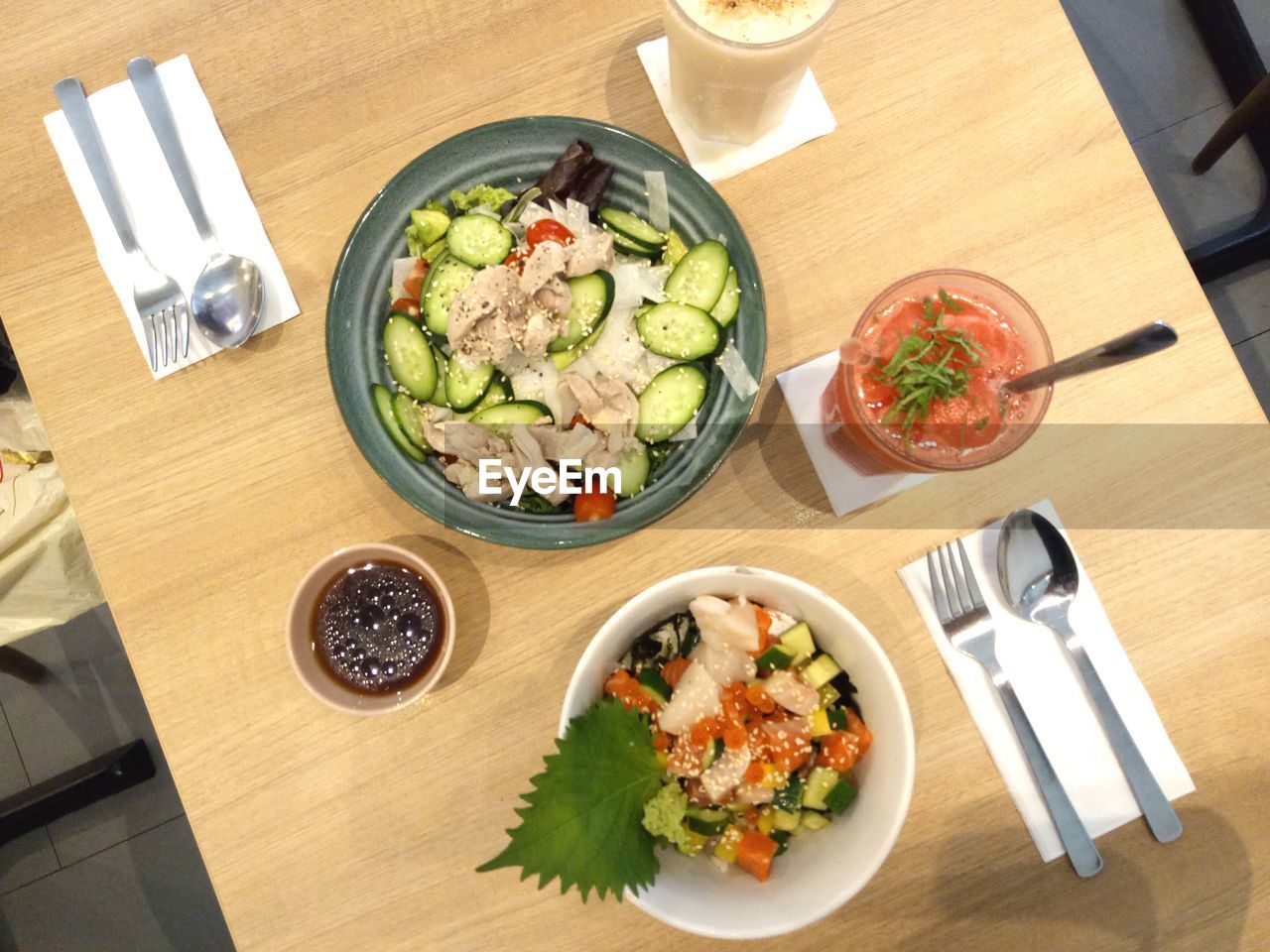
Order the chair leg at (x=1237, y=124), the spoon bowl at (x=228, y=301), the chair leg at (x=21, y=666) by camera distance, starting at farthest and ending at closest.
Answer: the chair leg at (x=21, y=666), the chair leg at (x=1237, y=124), the spoon bowl at (x=228, y=301)

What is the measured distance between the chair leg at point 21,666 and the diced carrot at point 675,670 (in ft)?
8.18

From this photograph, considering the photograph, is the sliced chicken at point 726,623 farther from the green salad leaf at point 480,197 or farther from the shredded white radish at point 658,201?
the green salad leaf at point 480,197

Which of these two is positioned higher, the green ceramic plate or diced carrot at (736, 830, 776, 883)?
the green ceramic plate

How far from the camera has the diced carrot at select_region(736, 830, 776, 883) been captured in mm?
1292

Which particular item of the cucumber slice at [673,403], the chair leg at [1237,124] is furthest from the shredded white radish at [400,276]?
the chair leg at [1237,124]

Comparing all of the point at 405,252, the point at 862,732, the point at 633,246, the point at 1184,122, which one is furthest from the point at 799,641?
the point at 1184,122

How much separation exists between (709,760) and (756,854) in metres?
0.17

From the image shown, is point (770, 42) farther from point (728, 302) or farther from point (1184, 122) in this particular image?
point (1184, 122)

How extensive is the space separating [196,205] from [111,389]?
392 millimetres

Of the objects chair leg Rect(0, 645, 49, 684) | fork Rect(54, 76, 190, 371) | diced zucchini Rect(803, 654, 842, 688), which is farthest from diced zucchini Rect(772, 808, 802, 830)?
chair leg Rect(0, 645, 49, 684)

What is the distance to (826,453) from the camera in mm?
1499

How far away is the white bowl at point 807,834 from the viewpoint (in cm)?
118

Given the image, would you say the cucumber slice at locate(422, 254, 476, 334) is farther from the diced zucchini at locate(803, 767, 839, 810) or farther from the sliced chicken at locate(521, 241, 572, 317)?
the diced zucchini at locate(803, 767, 839, 810)

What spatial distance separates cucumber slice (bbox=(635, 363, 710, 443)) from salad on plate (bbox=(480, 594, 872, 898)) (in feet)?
1.00
